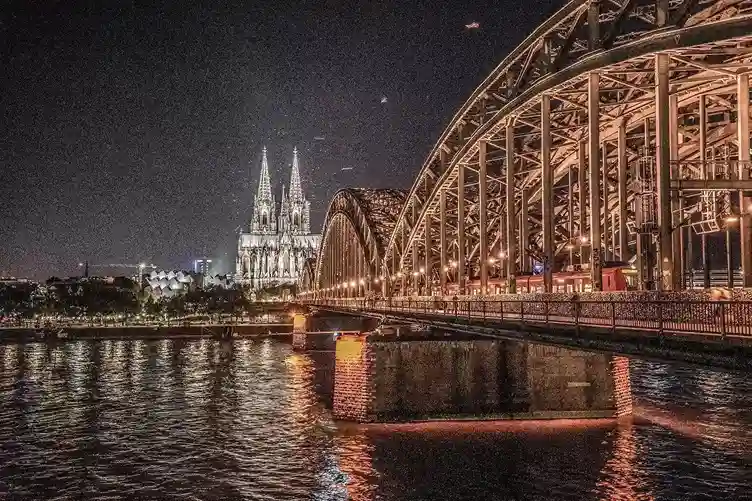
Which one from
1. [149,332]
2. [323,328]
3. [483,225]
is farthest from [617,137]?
[149,332]

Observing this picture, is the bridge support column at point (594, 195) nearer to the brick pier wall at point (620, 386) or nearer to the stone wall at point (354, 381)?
the brick pier wall at point (620, 386)

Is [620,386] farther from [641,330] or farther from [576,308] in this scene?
[641,330]

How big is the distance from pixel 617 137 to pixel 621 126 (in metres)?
4.08

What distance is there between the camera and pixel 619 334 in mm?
22516

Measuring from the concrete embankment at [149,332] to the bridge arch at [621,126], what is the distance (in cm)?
6908

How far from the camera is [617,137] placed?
51.1 m

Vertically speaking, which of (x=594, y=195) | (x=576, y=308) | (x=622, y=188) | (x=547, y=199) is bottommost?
(x=576, y=308)

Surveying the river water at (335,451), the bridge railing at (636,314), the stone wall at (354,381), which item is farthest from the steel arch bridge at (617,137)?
the stone wall at (354,381)

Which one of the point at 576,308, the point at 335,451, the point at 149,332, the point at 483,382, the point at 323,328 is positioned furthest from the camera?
the point at 323,328

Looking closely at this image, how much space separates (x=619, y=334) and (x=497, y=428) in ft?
54.4

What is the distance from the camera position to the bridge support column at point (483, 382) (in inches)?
1566

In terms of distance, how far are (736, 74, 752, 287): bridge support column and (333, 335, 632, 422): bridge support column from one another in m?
8.78

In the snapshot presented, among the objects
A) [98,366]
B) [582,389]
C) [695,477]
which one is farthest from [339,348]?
[98,366]

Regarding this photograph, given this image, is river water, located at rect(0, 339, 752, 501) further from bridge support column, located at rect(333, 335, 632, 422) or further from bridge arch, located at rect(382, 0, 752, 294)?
bridge arch, located at rect(382, 0, 752, 294)
